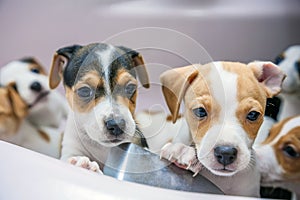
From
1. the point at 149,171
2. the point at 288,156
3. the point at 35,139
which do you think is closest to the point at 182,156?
the point at 149,171

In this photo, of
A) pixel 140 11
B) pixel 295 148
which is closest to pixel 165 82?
pixel 295 148

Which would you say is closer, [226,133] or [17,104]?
[226,133]

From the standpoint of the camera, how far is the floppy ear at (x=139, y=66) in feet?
1.96

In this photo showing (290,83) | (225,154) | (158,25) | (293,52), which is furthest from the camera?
(158,25)

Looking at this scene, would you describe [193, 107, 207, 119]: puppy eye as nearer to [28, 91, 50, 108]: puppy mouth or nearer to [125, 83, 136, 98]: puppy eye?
[125, 83, 136, 98]: puppy eye

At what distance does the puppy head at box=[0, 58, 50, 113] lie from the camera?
75 centimetres

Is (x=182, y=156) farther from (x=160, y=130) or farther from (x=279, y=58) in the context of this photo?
(x=279, y=58)

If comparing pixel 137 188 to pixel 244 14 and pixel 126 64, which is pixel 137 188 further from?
pixel 244 14

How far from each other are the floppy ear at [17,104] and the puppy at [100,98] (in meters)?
0.16

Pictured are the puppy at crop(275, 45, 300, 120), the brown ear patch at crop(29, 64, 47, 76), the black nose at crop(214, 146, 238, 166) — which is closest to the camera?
the black nose at crop(214, 146, 238, 166)

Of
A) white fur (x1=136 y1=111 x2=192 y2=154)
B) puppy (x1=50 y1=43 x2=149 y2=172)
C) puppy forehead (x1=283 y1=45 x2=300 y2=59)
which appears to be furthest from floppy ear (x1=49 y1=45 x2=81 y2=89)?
puppy forehead (x1=283 y1=45 x2=300 y2=59)

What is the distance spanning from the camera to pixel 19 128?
737 millimetres

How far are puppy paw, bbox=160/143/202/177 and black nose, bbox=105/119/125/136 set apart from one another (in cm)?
5

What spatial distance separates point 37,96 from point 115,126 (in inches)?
9.0
